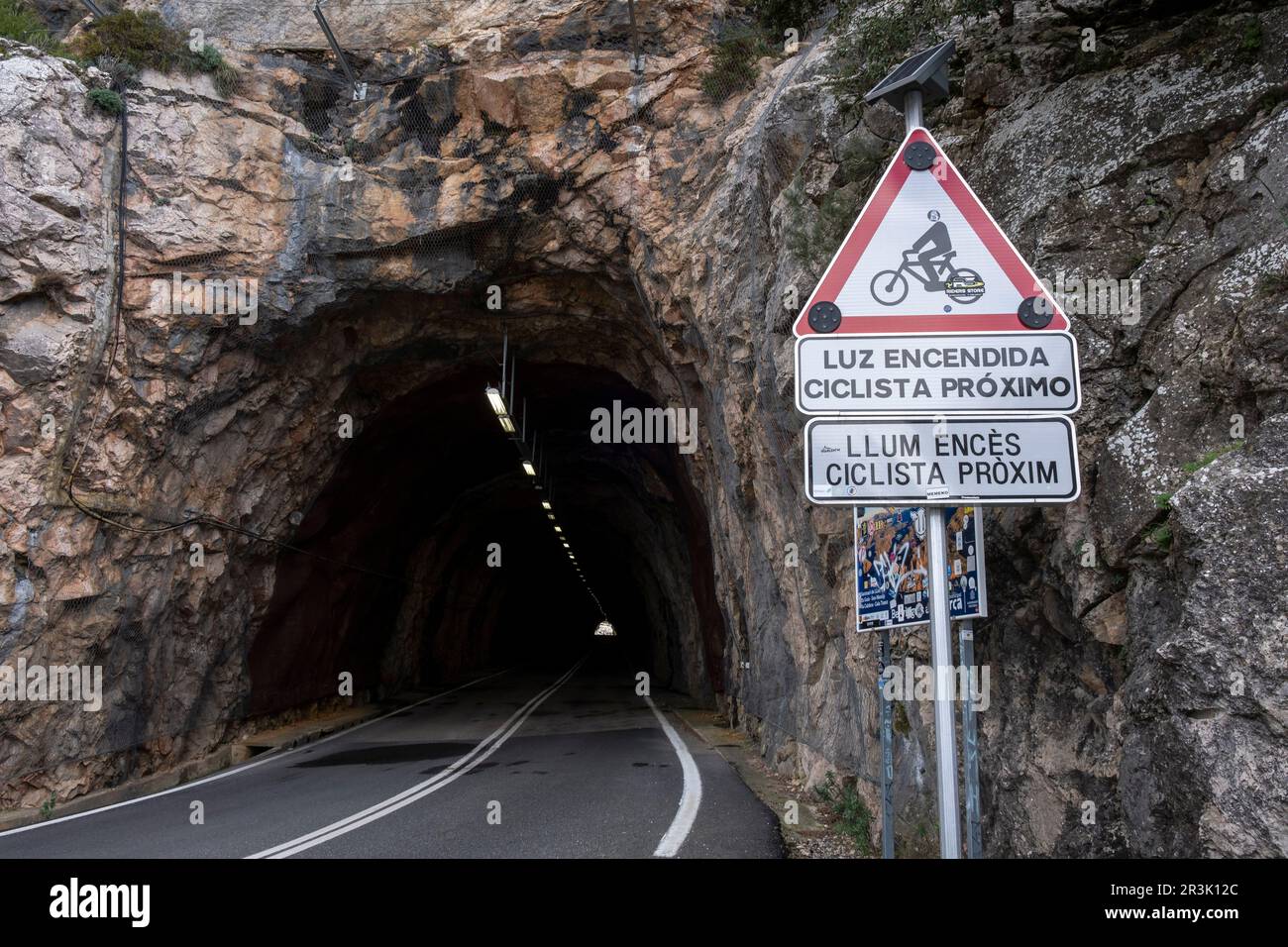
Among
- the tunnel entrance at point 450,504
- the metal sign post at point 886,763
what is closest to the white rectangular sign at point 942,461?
the metal sign post at point 886,763

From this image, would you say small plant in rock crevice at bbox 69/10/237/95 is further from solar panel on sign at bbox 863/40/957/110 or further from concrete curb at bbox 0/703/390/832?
solar panel on sign at bbox 863/40/957/110

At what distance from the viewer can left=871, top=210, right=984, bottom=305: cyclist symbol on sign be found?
9.48 ft

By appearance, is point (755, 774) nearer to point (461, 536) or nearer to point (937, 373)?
point (937, 373)

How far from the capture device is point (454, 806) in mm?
8445

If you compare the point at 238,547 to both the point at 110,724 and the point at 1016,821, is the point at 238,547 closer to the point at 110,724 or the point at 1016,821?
the point at 110,724

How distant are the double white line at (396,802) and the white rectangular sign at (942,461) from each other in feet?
18.8

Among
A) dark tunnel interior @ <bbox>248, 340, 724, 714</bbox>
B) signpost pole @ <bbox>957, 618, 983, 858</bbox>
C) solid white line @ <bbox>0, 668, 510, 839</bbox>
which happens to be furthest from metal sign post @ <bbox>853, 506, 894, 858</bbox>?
dark tunnel interior @ <bbox>248, 340, 724, 714</bbox>

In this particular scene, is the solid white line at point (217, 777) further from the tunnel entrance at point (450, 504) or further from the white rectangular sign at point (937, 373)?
the white rectangular sign at point (937, 373)

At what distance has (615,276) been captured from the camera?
15.0 meters

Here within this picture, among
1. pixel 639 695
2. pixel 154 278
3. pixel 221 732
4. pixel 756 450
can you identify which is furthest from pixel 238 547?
pixel 639 695

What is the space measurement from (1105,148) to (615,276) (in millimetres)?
10472

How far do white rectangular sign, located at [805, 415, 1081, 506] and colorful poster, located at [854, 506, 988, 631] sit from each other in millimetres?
1121

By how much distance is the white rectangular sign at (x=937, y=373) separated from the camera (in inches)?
110

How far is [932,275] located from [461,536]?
27.2 meters
